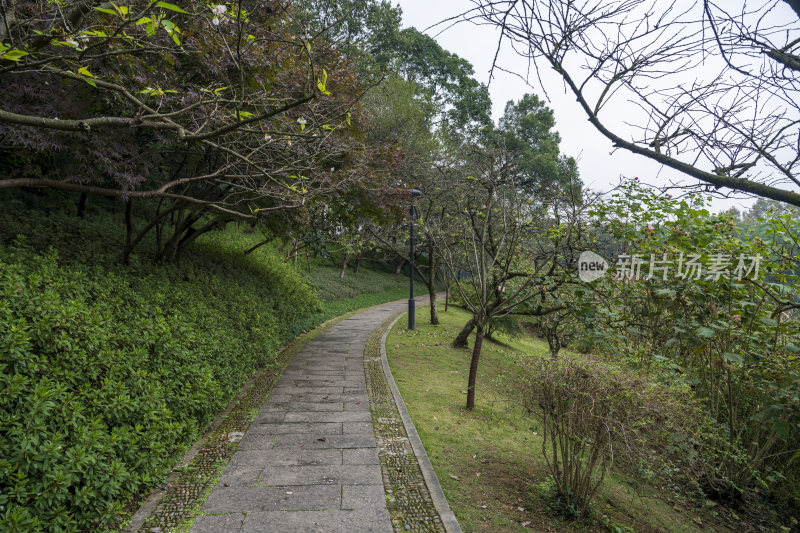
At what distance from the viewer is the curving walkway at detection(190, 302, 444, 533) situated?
3.41 metres

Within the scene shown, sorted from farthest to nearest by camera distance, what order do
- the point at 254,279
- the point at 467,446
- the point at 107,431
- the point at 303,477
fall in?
the point at 254,279 < the point at 467,446 < the point at 303,477 < the point at 107,431

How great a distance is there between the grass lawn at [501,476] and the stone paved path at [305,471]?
783 mm

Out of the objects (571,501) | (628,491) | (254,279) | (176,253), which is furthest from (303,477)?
(254,279)

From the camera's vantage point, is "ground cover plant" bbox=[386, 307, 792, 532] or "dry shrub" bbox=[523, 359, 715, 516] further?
"ground cover plant" bbox=[386, 307, 792, 532]

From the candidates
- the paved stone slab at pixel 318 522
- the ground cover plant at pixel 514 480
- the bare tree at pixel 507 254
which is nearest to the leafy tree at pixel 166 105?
the bare tree at pixel 507 254

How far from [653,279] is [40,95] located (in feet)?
25.1

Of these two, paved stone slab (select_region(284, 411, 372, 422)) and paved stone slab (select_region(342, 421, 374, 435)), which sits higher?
paved stone slab (select_region(342, 421, 374, 435))

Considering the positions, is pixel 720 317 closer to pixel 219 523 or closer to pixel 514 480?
pixel 514 480

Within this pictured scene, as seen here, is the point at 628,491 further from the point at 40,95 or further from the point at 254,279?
the point at 254,279

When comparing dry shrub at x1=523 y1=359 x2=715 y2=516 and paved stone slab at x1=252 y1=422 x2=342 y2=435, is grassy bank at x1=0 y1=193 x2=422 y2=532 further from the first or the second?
dry shrub at x1=523 y1=359 x2=715 y2=516

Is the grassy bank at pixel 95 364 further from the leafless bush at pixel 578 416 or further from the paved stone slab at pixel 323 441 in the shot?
the leafless bush at pixel 578 416

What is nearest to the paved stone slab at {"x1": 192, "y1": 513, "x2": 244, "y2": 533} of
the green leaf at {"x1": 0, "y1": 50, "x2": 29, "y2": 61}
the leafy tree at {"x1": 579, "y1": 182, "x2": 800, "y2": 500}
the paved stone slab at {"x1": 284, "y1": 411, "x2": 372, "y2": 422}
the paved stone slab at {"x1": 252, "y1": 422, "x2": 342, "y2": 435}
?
the paved stone slab at {"x1": 252, "y1": 422, "x2": 342, "y2": 435}

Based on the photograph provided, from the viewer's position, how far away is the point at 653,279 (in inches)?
213

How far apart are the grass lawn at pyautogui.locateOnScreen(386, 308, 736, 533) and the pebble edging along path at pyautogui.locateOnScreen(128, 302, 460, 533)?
0.92 feet
